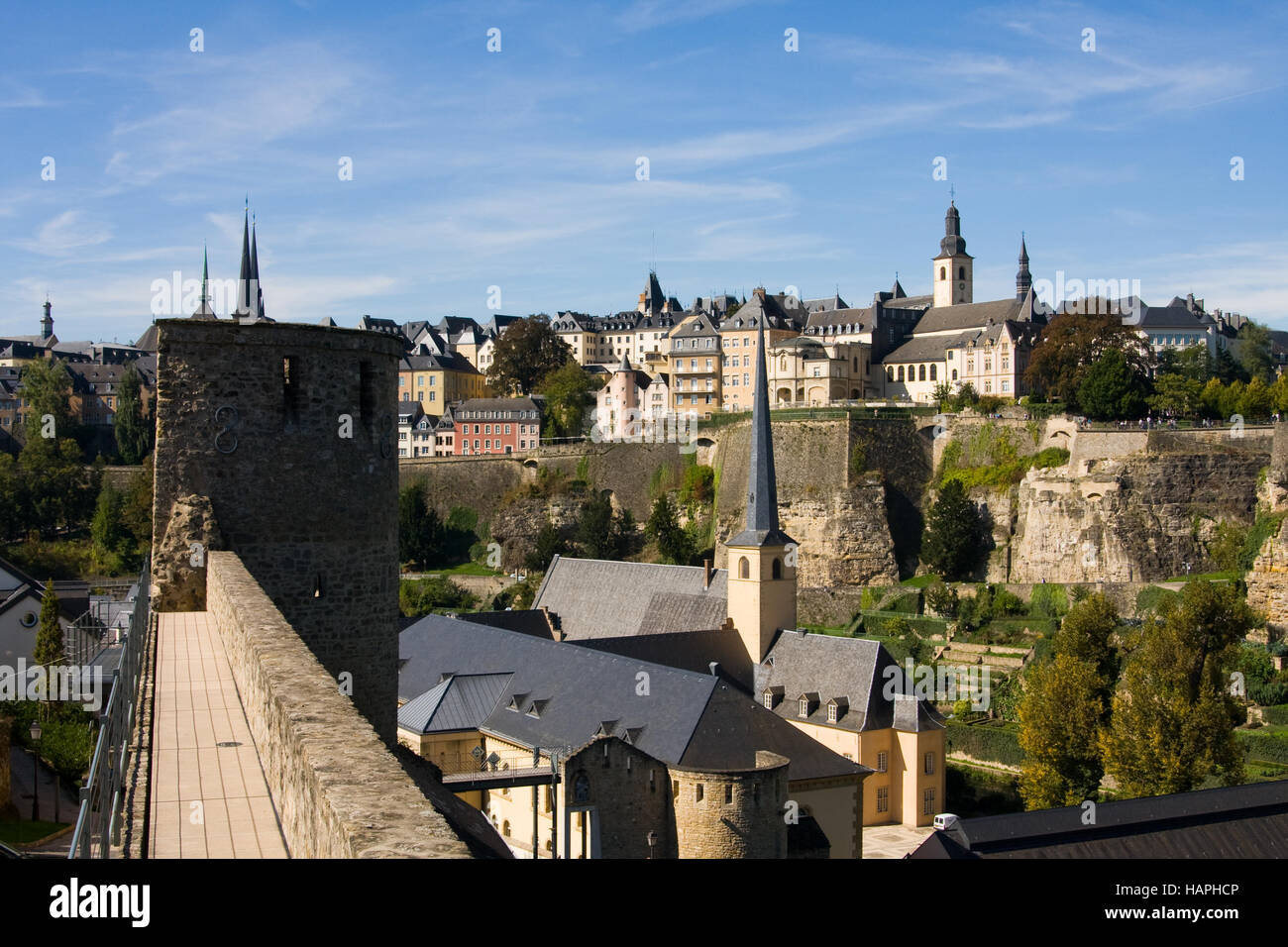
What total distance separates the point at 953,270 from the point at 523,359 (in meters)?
30.6

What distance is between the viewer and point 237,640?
862 cm

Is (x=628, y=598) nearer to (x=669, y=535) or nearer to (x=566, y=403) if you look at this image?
(x=669, y=535)

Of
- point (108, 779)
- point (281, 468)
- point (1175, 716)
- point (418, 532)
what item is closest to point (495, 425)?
point (418, 532)

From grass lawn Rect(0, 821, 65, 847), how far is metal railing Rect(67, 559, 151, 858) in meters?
8.83

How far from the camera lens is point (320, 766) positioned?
475 centimetres

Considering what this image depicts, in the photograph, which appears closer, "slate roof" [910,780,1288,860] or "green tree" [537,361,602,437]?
"slate roof" [910,780,1288,860]

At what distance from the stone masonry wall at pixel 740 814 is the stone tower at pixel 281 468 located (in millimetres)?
14585

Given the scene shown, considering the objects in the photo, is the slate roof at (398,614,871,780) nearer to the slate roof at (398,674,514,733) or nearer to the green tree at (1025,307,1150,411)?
the slate roof at (398,674,514,733)

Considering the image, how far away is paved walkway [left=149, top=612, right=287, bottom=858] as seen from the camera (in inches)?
221

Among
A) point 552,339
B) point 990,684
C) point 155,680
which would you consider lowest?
point 990,684

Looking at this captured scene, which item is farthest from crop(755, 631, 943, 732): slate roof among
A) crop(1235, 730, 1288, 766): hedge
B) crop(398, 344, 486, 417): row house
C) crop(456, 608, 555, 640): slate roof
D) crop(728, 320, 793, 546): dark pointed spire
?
crop(398, 344, 486, 417): row house

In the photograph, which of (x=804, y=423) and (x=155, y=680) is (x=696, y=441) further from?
(x=155, y=680)
